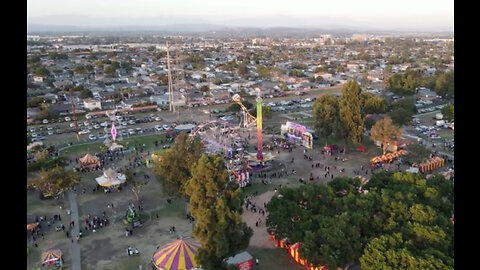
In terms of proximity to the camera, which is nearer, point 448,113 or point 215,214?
point 215,214

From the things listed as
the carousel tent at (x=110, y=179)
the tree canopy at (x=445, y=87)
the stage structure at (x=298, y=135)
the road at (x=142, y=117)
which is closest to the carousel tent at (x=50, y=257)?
the carousel tent at (x=110, y=179)

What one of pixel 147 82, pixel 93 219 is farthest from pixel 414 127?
pixel 147 82

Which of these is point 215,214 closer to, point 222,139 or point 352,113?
point 222,139

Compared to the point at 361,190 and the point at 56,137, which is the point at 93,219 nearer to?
the point at 361,190

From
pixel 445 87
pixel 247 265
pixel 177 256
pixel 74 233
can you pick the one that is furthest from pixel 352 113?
pixel 445 87

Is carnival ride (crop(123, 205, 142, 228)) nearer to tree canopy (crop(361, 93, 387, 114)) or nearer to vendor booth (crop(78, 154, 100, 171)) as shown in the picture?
vendor booth (crop(78, 154, 100, 171))

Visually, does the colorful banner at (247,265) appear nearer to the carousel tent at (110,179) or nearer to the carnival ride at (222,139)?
the carousel tent at (110,179)

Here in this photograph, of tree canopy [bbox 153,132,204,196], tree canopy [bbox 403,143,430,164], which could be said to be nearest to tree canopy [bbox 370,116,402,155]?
tree canopy [bbox 403,143,430,164]
